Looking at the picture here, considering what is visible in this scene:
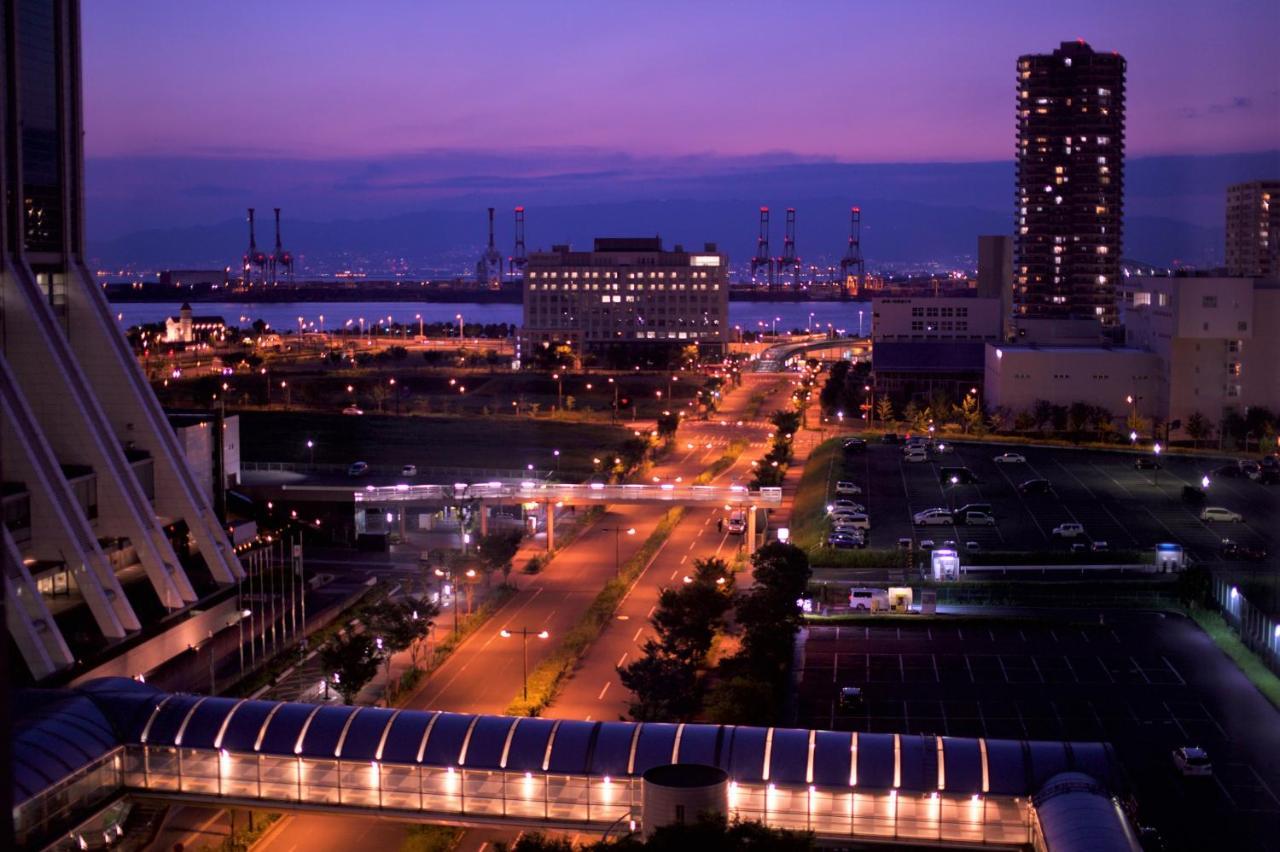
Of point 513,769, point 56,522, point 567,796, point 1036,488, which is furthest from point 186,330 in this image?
point 567,796

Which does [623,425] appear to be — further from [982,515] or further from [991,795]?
[991,795]

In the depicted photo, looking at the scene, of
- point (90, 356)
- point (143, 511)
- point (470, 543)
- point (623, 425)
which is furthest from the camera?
point (623, 425)

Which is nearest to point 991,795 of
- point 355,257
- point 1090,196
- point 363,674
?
point 363,674

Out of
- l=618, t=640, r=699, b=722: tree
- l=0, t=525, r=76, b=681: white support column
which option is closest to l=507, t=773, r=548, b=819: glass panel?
l=618, t=640, r=699, b=722: tree

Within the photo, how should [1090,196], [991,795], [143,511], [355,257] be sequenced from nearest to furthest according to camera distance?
[991,795] → [143,511] → [1090,196] → [355,257]

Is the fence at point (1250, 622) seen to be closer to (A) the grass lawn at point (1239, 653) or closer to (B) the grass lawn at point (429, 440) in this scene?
(A) the grass lawn at point (1239, 653)
